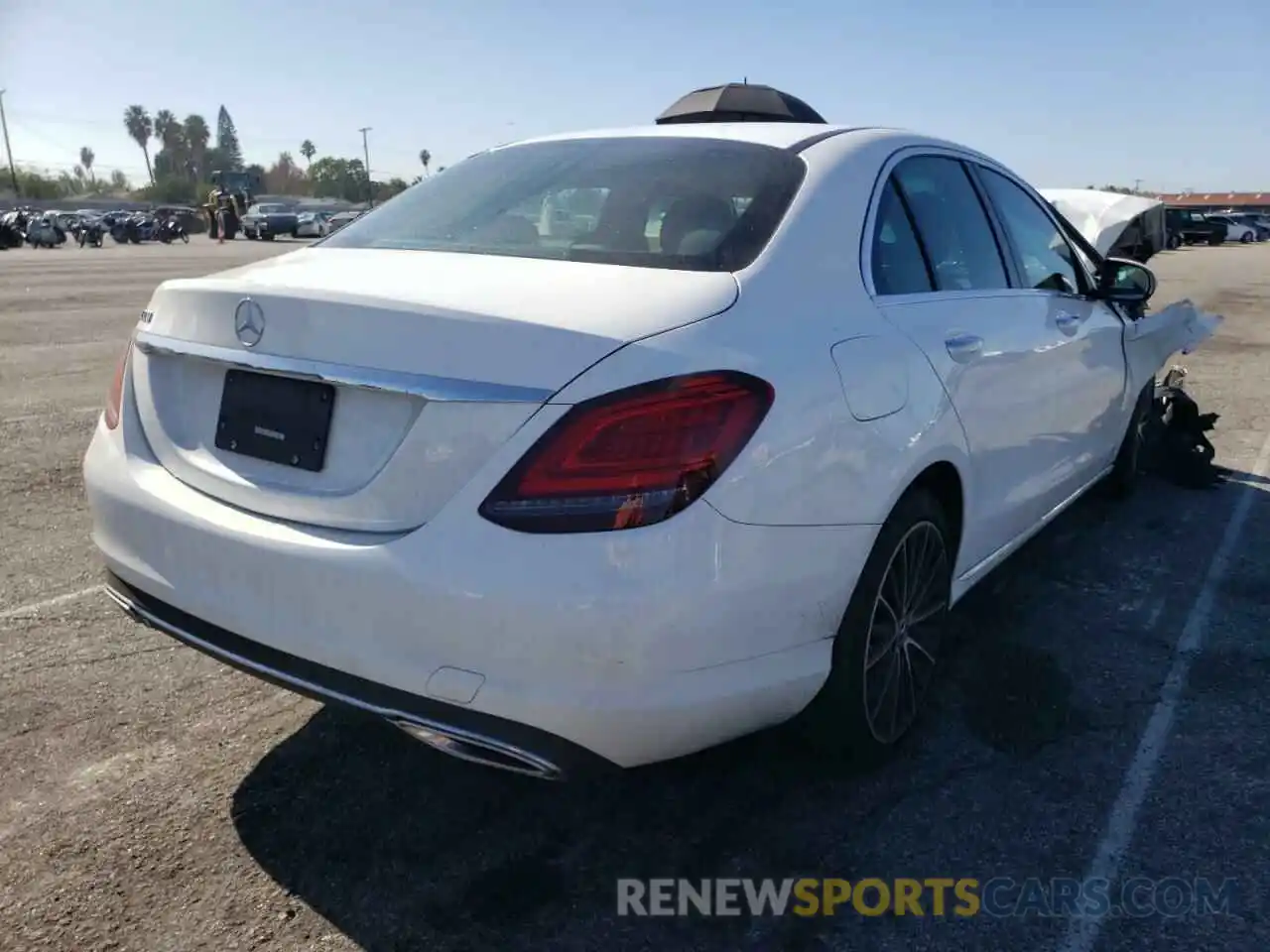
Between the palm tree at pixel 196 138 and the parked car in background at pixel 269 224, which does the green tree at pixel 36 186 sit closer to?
the palm tree at pixel 196 138

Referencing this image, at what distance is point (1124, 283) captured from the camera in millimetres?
4438

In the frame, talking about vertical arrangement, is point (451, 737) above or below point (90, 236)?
above

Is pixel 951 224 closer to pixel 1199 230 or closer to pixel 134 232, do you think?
pixel 134 232

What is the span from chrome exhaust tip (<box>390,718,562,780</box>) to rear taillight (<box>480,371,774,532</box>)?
436 mm

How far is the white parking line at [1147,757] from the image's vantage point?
2295mm

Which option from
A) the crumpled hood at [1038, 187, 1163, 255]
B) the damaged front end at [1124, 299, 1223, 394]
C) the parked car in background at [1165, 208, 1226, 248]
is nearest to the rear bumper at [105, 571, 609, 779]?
the damaged front end at [1124, 299, 1223, 394]

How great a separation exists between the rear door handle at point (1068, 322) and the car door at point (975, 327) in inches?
1.7

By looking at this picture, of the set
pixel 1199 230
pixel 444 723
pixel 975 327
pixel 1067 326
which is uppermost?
pixel 975 327

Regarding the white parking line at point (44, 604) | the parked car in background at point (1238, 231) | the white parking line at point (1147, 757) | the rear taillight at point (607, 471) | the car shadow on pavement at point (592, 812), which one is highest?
the rear taillight at point (607, 471)

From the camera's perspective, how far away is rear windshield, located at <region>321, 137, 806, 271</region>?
2.53m

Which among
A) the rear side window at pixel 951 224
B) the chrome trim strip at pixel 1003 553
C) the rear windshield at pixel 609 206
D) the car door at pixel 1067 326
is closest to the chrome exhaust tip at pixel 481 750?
the rear windshield at pixel 609 206

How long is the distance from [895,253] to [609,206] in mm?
800

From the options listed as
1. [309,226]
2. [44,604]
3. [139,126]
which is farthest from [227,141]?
[44,604]

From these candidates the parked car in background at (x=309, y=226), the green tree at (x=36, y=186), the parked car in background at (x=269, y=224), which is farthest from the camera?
the green tree at (x=36, y=186)
